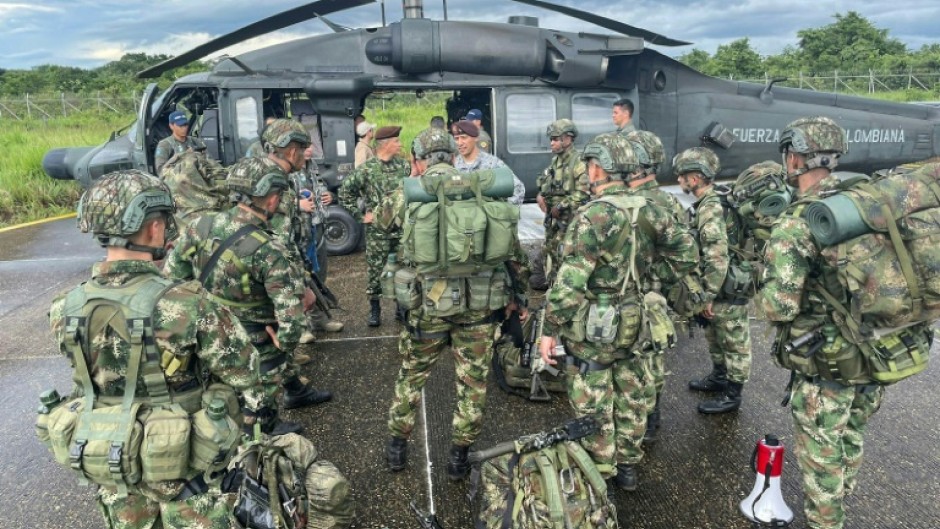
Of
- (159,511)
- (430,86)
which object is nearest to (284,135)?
(159,511)

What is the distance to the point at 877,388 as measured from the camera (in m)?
2.69

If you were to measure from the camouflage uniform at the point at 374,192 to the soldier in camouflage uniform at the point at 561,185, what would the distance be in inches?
50.7

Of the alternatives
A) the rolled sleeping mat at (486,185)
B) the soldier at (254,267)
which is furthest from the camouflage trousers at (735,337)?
the soldier at (254,267)

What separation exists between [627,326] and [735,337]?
1.44 m

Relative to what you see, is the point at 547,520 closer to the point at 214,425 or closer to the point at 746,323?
the point at 214,425

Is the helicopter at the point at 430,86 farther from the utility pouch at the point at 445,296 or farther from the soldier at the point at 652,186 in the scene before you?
the utility pouch at the point at 445,296

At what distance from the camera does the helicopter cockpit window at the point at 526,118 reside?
7434mm

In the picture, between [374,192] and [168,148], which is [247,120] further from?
[374,192]

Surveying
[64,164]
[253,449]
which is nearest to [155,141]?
[64,164]

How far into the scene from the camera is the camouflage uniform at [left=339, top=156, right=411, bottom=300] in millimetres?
5246

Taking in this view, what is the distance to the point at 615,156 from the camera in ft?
9.83

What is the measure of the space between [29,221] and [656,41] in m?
10.5

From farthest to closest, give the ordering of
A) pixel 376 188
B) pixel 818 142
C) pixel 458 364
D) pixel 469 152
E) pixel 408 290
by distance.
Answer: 1. pixel 376 188
2. pixel 469 152
3. pixel 458 364
4. pixel 408 290
5. pixel 818 142

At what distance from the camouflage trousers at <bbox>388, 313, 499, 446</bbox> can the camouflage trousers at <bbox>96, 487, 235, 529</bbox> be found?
1316mm
